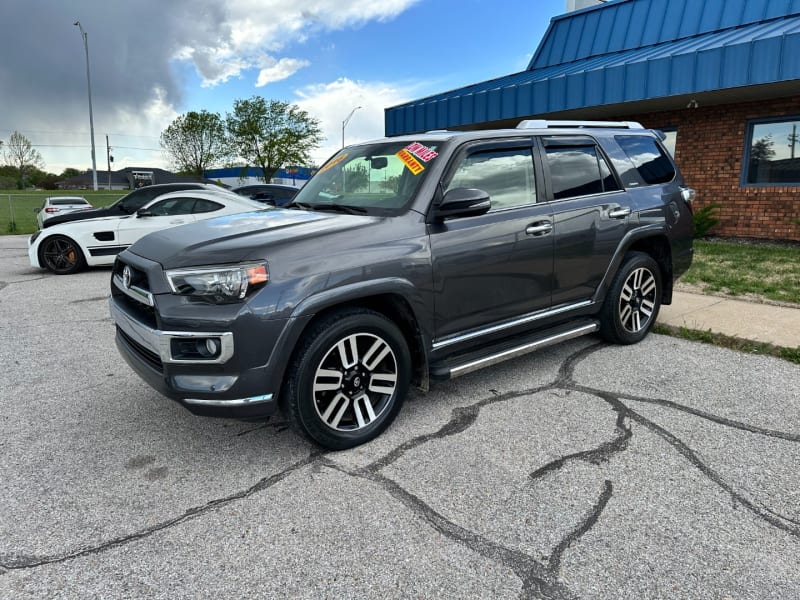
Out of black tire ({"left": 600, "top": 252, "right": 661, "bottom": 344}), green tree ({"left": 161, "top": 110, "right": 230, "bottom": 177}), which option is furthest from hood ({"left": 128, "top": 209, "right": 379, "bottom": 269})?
green tree ({"left": 161, "top": 110, "right": 230, "bottom": 177})

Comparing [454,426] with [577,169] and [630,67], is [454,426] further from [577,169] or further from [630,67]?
[630,67]

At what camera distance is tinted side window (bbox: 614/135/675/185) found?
5.08 metres

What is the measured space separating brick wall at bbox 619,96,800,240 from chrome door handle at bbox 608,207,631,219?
8.33 metres

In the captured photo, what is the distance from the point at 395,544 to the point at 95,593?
1.20 metres

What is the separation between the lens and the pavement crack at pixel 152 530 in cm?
236

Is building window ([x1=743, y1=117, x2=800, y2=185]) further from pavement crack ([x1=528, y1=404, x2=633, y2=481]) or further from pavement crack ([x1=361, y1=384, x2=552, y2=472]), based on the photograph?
pavement crack ([x1=528, y1=404, x2=633, y2=481])

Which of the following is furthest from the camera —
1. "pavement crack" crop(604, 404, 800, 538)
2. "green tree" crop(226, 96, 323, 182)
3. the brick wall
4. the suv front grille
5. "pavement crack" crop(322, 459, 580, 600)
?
"green tree" crop(226, 96, 323, 182)

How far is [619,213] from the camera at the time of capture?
471 centimetres

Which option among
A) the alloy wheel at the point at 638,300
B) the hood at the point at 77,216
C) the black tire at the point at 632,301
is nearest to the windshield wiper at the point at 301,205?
the black tire at the point at 632,301

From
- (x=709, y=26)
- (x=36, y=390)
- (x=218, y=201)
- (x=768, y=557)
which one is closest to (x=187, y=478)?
(x=36, y=390)

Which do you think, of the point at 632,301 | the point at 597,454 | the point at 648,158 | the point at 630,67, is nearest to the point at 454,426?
the point at 597,454

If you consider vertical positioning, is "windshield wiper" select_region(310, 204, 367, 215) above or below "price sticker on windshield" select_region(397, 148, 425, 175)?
below

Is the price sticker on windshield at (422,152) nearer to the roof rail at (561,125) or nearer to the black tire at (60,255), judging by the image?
→ the roof rail at (561,125)

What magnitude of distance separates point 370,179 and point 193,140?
2448 inches
